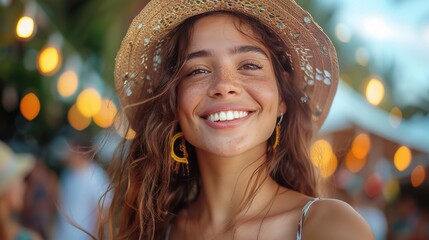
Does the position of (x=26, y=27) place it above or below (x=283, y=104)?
above

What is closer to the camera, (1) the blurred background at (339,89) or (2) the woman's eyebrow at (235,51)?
(2) the woman's eyebrow at (235,51)

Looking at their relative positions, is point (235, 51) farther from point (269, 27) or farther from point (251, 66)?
point (269, 27)

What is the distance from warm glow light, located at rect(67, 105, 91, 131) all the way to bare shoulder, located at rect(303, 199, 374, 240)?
7.43 metres

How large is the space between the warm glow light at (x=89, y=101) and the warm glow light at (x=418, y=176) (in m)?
4.53

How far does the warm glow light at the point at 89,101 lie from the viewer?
8.59 meters

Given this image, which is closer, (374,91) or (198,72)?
(198,72)

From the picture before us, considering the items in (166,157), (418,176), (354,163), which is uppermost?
(166,157)

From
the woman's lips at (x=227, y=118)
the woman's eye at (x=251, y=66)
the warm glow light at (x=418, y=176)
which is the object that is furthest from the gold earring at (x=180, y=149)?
the warm glow light at (x=418, y=176)

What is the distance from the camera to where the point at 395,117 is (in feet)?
28.4

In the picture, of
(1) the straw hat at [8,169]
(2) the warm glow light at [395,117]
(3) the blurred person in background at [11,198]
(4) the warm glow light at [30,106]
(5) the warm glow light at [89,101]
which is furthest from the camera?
(4) the warm glow light at [30,106]

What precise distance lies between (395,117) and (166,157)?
6.11 meters

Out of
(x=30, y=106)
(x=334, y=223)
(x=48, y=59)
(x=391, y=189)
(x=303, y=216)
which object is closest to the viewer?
(x=334, y=223)

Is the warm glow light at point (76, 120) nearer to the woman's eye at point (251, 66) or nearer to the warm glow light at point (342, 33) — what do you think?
the warm glow light at point (342, 33)

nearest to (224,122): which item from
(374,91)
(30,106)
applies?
(374,91)
